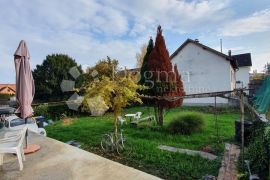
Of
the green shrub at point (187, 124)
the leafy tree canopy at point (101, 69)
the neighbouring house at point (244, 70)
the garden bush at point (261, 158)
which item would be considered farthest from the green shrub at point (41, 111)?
the neighbouring house at point (244, 70)

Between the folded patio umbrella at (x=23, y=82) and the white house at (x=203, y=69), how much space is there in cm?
1872

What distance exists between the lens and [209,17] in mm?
13484

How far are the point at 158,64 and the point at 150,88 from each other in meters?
1.37

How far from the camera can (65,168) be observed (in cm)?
455

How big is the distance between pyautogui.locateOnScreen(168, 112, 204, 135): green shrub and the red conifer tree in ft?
4.09

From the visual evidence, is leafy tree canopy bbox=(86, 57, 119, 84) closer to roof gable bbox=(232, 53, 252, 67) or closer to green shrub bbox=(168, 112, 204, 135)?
green shrub bbox=(168, 112, 204, 135)

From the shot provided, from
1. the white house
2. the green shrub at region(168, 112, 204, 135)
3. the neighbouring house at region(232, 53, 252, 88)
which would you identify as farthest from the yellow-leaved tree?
the neighbouring house at region(232, 53, 252, 88)

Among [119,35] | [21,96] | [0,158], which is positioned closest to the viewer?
[0,158]

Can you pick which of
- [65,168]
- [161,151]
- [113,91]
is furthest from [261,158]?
[113,91]

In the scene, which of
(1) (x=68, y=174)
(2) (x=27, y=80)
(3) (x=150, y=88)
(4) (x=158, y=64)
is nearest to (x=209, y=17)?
(4) (x=158, y=64)

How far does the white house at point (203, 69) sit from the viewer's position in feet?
69.9

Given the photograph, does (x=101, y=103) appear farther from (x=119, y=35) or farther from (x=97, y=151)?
(x=119, y=35)

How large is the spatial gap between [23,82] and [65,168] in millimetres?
2625

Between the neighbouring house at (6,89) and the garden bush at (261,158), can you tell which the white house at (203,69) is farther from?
the neighbouring house at (6,89)
